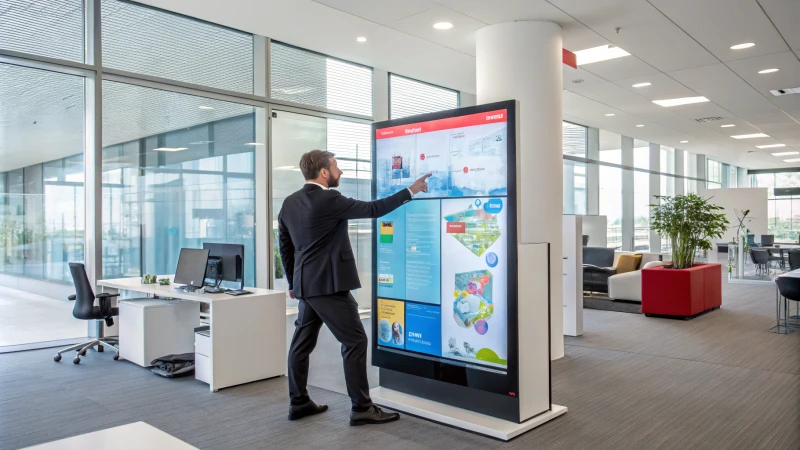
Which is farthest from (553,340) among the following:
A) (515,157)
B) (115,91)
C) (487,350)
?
(115,91)

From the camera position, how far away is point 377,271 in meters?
4.53

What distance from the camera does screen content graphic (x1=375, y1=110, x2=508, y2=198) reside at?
3842mm

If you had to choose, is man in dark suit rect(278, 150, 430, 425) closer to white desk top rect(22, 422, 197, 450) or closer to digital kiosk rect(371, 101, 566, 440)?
digital kiosk rect(371, 101, 566, 440)

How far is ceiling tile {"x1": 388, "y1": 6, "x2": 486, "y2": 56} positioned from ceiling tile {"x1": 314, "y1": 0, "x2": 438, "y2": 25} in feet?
0.43

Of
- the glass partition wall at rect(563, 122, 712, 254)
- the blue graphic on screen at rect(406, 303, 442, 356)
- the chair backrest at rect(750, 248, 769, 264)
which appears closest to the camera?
the blue graphic on screen at rect(406, 303, 442, 356)

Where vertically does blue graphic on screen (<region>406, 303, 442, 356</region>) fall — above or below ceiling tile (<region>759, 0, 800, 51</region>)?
below

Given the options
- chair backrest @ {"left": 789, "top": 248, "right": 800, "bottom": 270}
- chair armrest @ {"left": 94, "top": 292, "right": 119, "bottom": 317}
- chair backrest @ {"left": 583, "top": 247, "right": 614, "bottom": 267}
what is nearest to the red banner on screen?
chair armrest @ {"left": 94, "top": 292, "right": 119, "bottom": 317}

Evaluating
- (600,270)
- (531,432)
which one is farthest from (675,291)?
(531,432)

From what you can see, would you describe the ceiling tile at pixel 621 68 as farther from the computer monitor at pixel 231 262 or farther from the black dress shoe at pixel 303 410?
the black dress shoe at pixel 303 410

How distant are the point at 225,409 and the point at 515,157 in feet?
8.90

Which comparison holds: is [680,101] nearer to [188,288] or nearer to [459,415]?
[459,415]

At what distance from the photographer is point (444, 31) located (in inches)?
256

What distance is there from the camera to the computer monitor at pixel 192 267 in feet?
17.7

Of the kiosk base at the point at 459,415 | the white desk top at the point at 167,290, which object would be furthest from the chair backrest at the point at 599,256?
the white desk top at the point at 167,290
